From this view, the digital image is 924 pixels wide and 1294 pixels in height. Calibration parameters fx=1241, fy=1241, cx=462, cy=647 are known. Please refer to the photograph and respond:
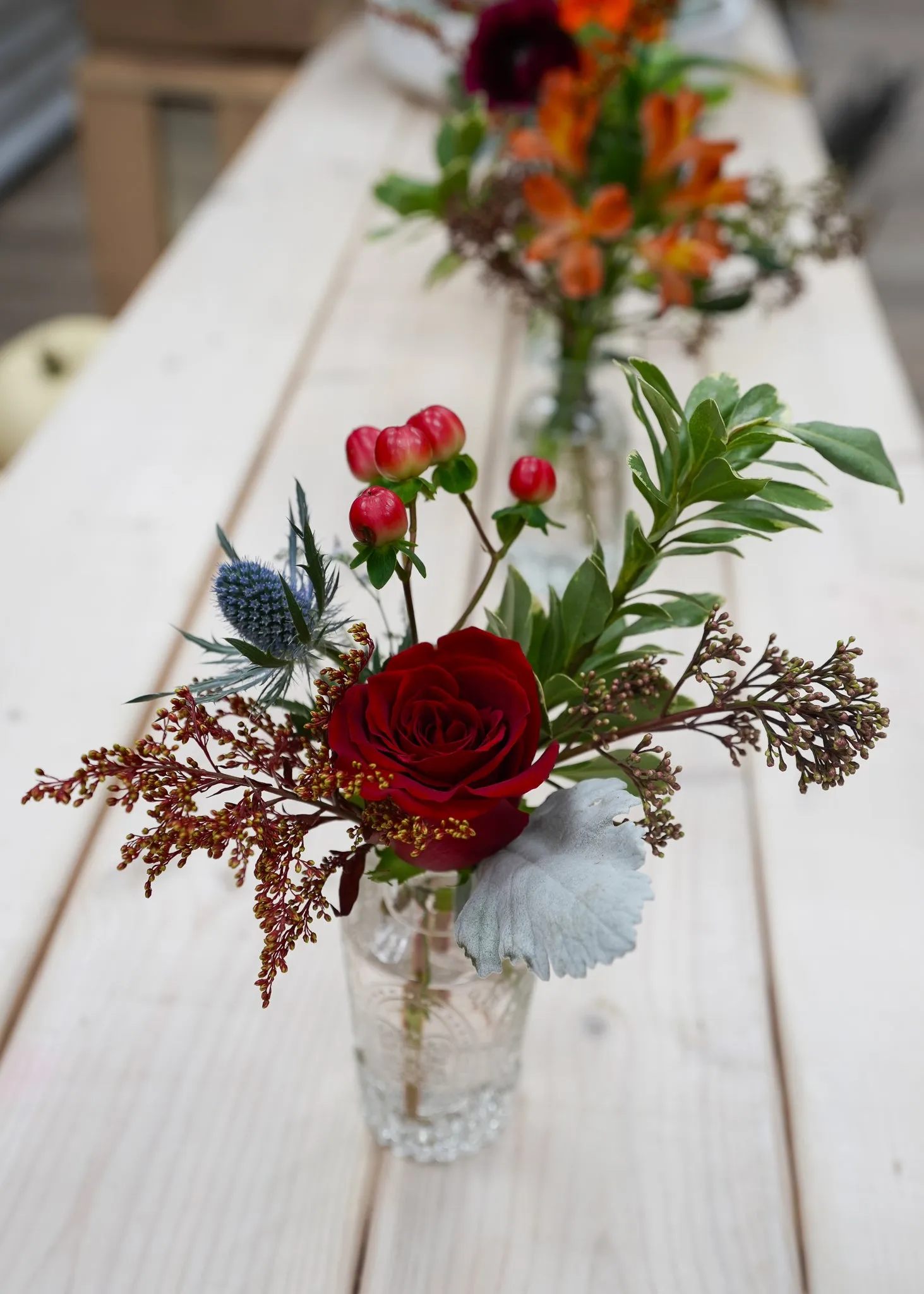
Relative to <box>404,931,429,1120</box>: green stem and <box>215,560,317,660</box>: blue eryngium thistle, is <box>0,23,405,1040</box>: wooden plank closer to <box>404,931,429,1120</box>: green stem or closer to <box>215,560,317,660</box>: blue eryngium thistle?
<box>404,931,429,1120</box>: green stem

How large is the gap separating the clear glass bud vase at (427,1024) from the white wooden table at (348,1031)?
18 mm

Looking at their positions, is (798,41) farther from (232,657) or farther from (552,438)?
(232,657)

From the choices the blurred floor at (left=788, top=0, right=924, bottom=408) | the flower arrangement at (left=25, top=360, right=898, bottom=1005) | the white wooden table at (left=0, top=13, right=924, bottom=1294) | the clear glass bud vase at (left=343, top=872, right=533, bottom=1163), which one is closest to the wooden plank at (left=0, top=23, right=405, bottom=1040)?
the white wooden table at (left=0, top=13, right=924, bottom=1294)

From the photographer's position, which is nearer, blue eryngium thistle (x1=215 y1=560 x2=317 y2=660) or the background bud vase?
blue eryngium thistle (x1=215 y1=560 x2=317 y2=660)

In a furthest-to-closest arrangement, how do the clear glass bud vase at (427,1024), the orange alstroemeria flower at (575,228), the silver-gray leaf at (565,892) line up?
the orange alstroemeria flower at (575,228)
the clear glass bud vase at (427,1024)
the silver-gray leaf at (565,892)

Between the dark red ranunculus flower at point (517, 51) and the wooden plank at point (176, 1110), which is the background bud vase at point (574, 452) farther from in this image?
the wooden plank at point (176, 1110)

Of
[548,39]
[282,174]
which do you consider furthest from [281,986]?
[282,174]

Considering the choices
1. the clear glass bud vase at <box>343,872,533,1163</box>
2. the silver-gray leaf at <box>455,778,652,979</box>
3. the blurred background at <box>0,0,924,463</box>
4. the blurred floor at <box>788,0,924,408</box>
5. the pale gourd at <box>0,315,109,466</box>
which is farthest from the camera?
the blurred floor at <box>788,0,924,408</box>

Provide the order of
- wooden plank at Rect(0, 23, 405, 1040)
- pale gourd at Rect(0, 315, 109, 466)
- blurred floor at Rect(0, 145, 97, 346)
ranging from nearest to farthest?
wooden plank at Rect(0, 23, 405, 1040) → pale gourd at Rect(0, 315, 109, 466) → blurred floor at Rect(0, 145, 97, 346)

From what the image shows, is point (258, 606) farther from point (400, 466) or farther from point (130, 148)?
point (130, 148)

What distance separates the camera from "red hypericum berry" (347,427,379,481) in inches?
17.4

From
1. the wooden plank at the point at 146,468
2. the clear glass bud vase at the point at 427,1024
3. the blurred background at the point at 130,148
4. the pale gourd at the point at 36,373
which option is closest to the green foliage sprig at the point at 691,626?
the clear glass bud vase at the point at 427,1024

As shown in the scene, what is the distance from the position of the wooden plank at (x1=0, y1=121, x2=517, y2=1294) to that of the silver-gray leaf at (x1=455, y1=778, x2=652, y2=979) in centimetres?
24

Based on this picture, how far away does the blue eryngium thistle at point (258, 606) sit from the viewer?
41 centimetres
